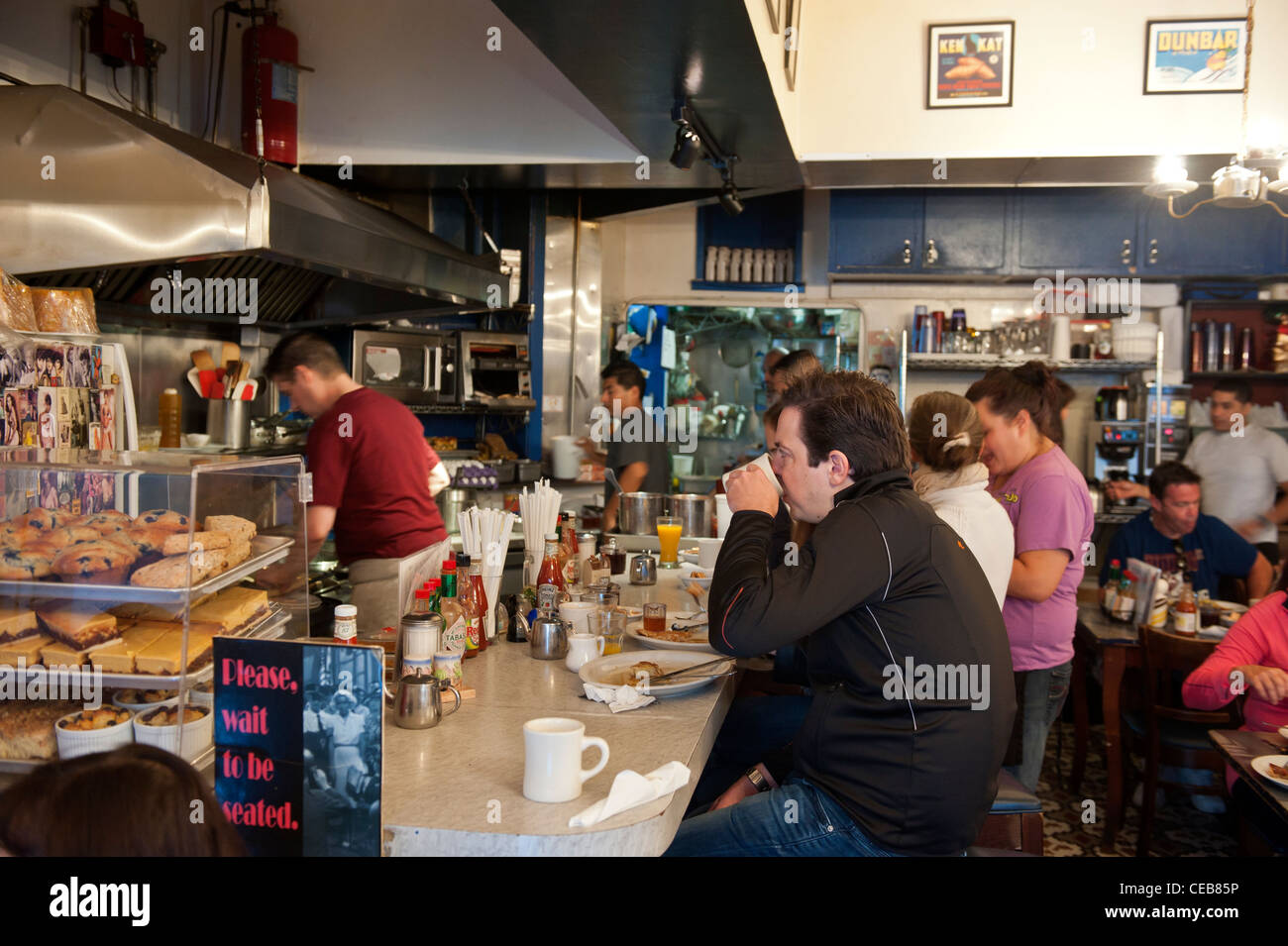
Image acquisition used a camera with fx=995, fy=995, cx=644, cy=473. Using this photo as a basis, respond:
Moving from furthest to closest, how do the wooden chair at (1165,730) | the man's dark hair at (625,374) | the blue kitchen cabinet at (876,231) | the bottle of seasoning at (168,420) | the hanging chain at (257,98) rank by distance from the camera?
the blue kitchen cabinet at (876,231), the man's dark hair at (625,374), the bottle of seasoning at (168,420), the hanging chain at (257,98), the wooden chair at (1165,730)

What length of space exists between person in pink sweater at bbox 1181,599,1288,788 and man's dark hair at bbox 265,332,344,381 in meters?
3.01

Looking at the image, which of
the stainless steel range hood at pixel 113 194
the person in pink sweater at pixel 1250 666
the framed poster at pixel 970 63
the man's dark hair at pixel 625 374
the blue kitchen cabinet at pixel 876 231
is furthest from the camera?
the blue kitchen cabinet at pixel 876 231

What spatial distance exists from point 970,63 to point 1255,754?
462cm

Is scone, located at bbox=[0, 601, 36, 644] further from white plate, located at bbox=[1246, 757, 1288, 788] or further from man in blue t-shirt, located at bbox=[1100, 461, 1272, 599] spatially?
man in blue t-shirt, located at bbox=[1100, 461, 1272, 599]

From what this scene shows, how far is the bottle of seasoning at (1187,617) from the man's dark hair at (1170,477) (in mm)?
705

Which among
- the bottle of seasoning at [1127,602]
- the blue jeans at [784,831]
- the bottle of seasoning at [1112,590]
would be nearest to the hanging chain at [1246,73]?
the bottle of seasoning at [1112,590]

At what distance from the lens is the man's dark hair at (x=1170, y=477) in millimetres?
4650

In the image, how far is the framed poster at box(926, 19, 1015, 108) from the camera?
5.79 m

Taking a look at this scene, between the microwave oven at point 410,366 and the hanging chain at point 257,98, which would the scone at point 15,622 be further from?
the microwave oven at point 410,366

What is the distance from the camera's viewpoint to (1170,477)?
4699 millimetres

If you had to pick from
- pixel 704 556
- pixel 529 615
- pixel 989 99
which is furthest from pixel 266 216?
pixel 989 99

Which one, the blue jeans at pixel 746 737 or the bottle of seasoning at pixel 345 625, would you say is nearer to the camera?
the bottle of seasoning at pixel 345 625

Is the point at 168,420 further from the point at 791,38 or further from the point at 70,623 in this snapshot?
the point at 791,38
